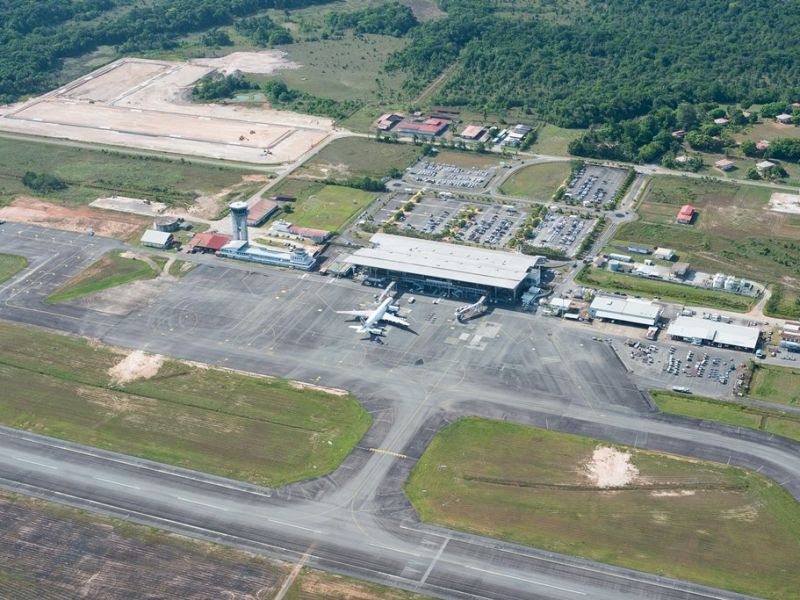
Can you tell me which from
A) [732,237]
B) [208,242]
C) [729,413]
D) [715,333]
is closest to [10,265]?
[208,242]

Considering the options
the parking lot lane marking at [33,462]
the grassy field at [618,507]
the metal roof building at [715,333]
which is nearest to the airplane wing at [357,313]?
the grassy field at [618,507]

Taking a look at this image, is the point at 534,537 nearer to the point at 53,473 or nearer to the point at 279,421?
the point at 279,421

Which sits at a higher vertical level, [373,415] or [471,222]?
[471,222]

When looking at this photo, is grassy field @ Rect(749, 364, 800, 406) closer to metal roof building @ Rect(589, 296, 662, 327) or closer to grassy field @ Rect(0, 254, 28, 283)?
metal roof building @ Rect(589, 296, 662, 327)

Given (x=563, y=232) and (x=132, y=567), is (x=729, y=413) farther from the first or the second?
(x=132, y=567)

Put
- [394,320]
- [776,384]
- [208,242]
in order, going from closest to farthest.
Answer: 1. [776,384]
2. [394,320]
3. [208,242]

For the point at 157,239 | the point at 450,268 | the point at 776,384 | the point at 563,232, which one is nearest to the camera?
the point at 776,384

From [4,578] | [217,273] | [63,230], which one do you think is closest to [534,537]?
[4,578]
